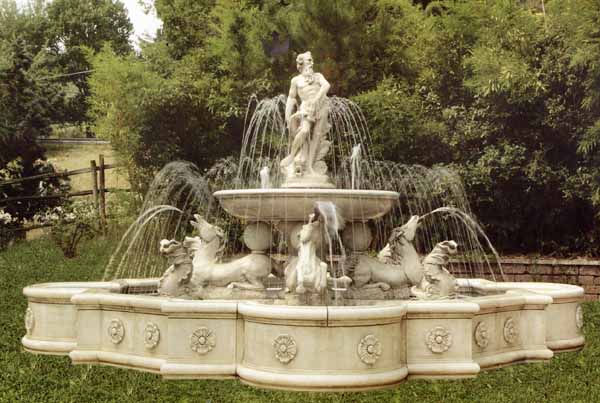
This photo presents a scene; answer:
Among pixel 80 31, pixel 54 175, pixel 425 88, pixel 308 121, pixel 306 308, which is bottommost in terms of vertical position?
pixel 306 308

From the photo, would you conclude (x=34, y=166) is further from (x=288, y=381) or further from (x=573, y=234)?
(x=288, y=381)

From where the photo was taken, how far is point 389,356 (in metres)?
6.46

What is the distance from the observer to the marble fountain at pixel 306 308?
6.32 metres

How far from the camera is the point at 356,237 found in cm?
882

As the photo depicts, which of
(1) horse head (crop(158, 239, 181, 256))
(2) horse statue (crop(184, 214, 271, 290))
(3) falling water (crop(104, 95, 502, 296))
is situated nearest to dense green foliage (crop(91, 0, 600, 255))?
(3) falling water (crop(104, 95, 502, 296))

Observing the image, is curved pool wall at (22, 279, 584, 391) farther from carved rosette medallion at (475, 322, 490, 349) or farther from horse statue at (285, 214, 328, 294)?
horse statue at (285, 214, 328, 294)

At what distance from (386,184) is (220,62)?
4.84 meters

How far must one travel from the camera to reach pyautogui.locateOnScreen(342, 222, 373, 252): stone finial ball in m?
8.79

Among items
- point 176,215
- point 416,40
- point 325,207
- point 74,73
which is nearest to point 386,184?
point 416,40

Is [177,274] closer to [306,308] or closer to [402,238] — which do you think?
[306,308]

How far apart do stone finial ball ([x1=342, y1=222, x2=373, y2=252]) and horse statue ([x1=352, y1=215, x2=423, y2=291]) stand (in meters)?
0.27

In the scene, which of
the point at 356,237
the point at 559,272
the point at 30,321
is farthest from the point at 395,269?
the point at 559,272

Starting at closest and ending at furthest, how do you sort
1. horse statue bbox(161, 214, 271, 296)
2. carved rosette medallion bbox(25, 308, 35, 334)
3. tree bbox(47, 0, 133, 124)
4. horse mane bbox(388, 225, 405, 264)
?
carved rosette medallion bbox(25, 308, 35, 334)
horse statue bbox(161, 214, 271, 296)
horse mane bbox(388, 225, 405, 264)
tree bbox(47, 0, 133, 124)

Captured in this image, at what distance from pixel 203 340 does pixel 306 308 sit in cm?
96
